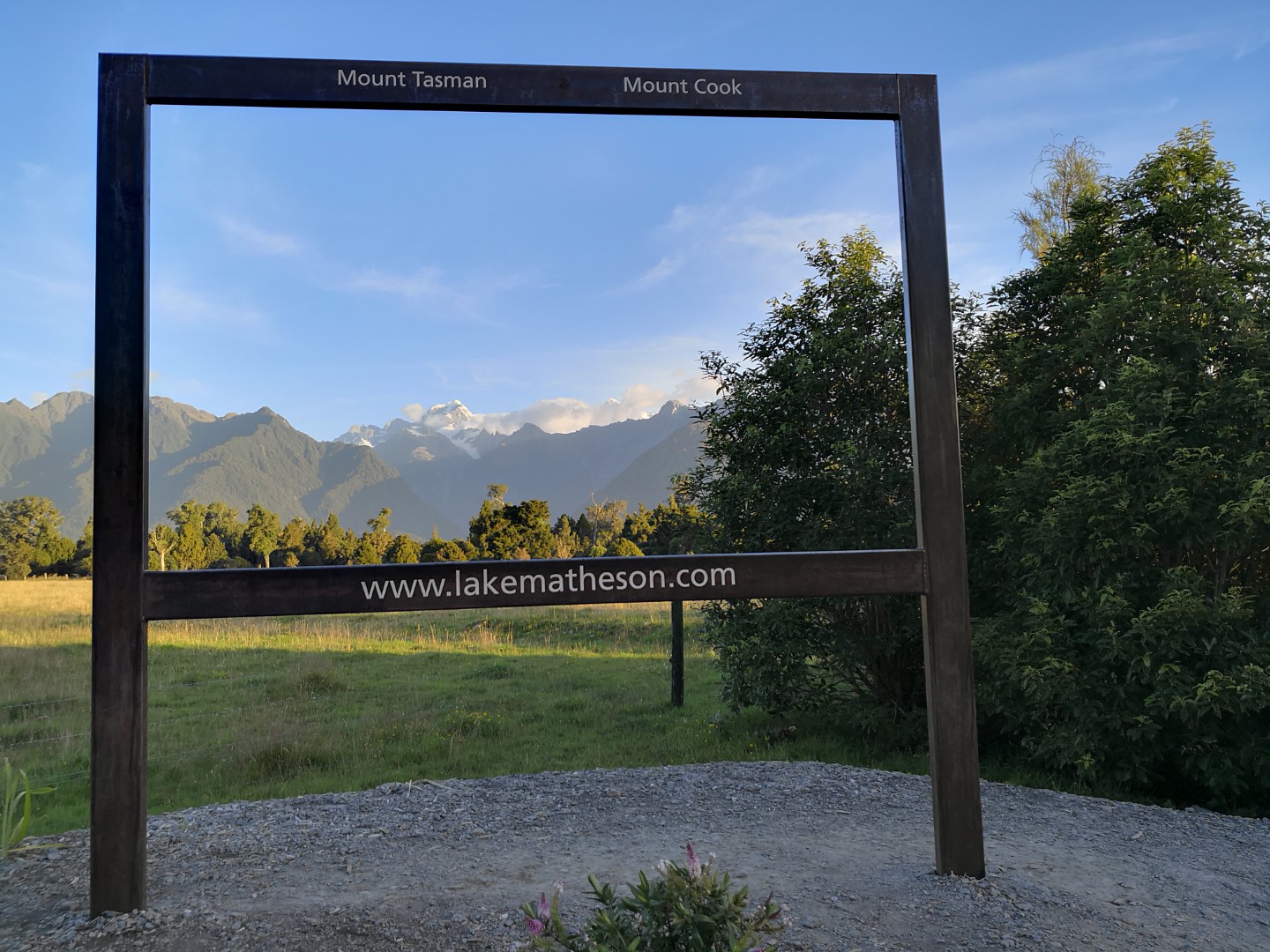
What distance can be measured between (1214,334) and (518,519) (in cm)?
1228

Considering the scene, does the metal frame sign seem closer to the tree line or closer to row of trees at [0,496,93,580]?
the tree line

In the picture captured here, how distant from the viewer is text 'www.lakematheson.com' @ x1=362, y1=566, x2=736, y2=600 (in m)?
3.70

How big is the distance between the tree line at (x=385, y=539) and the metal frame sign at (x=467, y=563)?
16.2 feet

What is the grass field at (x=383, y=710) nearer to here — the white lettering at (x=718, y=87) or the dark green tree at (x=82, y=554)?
the white lettering at (x=718, y=87)

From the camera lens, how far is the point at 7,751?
8258mm

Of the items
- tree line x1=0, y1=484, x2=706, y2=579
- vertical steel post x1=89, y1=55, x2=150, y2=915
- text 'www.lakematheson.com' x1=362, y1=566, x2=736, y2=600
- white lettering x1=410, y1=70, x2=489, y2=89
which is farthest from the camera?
tree line x1=0, y1=484, x2=706, y2=579

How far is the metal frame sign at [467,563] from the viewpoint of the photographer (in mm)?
3555

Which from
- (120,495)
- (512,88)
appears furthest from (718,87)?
(120,495)

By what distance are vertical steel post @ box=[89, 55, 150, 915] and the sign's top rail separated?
0.85 ft

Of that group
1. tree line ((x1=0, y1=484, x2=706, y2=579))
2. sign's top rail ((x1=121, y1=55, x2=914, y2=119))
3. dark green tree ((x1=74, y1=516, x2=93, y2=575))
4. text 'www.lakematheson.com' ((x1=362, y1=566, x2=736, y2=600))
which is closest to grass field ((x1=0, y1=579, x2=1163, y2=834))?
tree line ((x1=0, y1=484, x2=706, y2=579))

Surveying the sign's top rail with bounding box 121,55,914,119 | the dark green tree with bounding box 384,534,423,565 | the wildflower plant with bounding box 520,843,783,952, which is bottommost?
the wildflower plant with bounding box 520,843,783,952

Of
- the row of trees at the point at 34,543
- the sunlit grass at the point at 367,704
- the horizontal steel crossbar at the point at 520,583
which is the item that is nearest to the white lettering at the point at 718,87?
the horizontal steel crossbar at the point at 520,583

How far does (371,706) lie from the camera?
32.9 ft

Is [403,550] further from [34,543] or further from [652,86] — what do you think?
[34,543]
